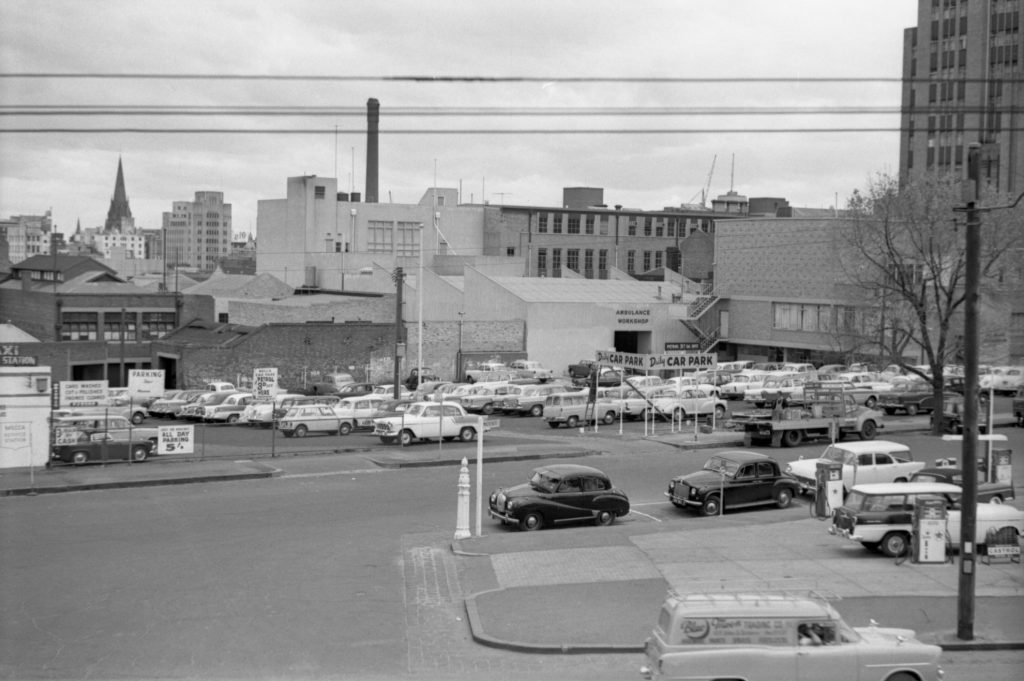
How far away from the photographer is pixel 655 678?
37.8ft

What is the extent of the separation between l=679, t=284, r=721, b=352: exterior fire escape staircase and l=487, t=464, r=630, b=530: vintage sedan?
167 ft

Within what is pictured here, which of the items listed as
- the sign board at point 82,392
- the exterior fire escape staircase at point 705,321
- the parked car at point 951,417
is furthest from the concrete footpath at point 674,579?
the exterior fire escape staircase at point 705,321

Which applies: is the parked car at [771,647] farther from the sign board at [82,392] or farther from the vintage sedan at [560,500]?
the sign board at [82,392]

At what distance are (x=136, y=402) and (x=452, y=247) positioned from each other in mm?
59452

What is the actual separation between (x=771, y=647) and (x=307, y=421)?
30073mm

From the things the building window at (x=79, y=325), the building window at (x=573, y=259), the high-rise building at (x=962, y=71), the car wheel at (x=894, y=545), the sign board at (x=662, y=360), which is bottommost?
the car wheel at (x=894, y=545)

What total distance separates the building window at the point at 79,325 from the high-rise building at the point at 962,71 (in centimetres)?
6429

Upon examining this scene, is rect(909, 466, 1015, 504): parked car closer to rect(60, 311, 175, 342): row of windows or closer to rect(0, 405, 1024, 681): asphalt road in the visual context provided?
rect(0, 405, 1024, 681): asphalt road

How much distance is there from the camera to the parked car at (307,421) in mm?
39594

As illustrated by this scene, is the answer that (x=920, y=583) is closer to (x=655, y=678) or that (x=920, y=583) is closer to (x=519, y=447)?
(x=655, y=678)

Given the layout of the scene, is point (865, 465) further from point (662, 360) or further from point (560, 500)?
point (662, 360)

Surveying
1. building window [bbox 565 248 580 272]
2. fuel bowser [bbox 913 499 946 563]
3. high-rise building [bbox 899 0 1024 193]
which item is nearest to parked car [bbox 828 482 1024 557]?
fuel bowser [bbox 913 499 946 563]

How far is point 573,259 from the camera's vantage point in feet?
368

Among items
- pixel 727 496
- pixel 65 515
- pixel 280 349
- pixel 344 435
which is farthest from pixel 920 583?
pixel 280 349
